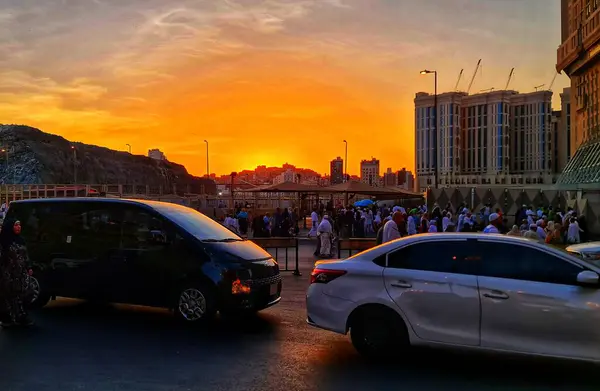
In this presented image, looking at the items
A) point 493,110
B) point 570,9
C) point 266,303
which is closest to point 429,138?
point 493,110

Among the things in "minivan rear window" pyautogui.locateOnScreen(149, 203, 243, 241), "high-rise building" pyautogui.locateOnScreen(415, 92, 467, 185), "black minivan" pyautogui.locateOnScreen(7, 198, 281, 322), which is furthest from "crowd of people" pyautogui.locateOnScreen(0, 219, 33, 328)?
"high-rise building" pyautogui.locateOnScreen(415, 92, 467, 185)

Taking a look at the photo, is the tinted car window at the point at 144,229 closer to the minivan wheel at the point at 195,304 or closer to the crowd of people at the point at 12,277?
the minivan wheel at the point at 195,304

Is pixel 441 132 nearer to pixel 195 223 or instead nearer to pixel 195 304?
pixel 195 223

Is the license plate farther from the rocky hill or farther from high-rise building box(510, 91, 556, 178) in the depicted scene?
the rocky hill

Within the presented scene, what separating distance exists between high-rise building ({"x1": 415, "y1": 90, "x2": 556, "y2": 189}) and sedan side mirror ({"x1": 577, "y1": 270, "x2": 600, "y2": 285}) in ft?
451

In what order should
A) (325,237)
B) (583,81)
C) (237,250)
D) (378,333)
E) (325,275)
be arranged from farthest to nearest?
(583,81) < (325,237) < (237,250) < (325,275) < (378,333)

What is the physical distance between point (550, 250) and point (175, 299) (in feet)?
16.0

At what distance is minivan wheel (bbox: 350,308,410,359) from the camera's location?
6.21m

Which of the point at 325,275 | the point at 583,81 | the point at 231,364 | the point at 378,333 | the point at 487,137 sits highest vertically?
the point at 487,137

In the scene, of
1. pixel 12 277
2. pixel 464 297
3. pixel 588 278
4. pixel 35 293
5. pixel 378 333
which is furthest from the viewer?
pixel 35 293

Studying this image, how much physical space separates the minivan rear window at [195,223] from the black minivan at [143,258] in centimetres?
2


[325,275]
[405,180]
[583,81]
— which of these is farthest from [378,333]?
[405,180]

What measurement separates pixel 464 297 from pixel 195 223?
4.32 m

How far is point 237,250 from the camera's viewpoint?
26.8 ft
